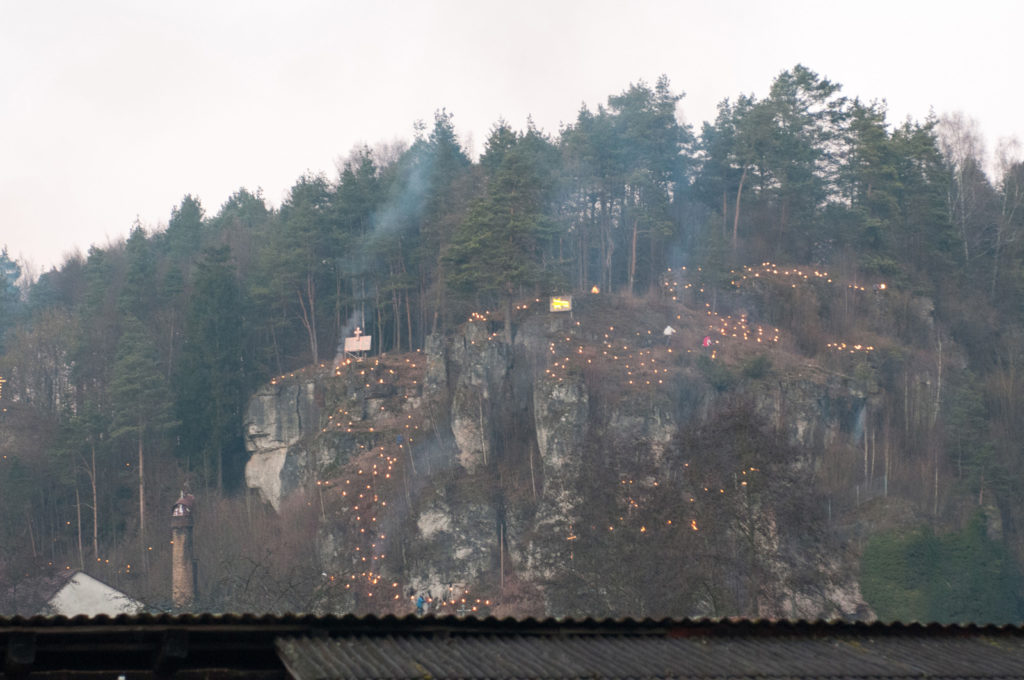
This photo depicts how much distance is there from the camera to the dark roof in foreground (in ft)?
39.4

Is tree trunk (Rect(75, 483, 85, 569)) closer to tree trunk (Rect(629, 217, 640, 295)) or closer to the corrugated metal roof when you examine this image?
tree trunk (Rect(629, 217, 640, 295))

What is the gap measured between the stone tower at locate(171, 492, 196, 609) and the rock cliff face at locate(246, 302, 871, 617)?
5.46m

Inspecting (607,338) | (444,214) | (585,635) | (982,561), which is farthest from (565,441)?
(585,635)

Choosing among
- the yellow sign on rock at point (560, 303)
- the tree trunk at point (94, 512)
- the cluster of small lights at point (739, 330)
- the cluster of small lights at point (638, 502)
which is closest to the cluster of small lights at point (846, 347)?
the cluster of small lights at point (739, 330)

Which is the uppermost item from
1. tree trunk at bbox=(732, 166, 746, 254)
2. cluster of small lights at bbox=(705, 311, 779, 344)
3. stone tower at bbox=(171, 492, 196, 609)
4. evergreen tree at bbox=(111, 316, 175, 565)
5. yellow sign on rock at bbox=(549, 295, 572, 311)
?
tree trunk at bbox=(732, 166, 746, 254)

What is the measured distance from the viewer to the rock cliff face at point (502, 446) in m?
40.9

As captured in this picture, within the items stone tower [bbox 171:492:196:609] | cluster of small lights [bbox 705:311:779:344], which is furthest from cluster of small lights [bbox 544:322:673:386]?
stone tower [bbox 171:492:196:609]

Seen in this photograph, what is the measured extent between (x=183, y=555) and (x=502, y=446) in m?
14.0

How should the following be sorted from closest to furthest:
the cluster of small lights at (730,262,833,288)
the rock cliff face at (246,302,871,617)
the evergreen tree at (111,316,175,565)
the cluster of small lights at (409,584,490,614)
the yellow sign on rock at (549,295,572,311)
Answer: the rock cliff face at (246,302,871,617), the cluster of small lights at (409,584,490,614), the yellow sign on rock at (549,295,572,311), the evergreen tree at (111,316,175,565), the cluster of small lights at (730,262,833,288)

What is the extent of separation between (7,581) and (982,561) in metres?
37.2

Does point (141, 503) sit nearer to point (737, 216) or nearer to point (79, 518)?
point (79, 518)

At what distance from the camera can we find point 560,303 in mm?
59469

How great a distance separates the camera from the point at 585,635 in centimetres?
1318

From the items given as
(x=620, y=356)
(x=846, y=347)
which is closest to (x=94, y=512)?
(x=620, y=356)
